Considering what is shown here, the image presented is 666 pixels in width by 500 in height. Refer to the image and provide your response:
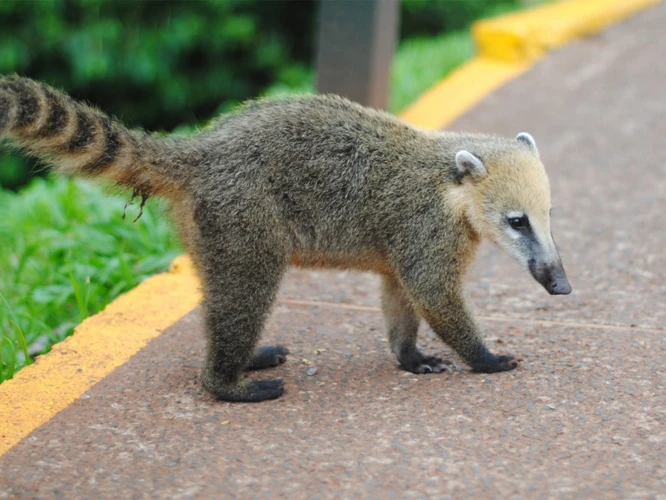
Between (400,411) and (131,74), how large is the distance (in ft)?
19.2

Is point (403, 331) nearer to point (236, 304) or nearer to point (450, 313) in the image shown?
point (450, 313)

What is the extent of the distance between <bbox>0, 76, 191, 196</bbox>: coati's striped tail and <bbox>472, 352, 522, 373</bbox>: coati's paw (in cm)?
139

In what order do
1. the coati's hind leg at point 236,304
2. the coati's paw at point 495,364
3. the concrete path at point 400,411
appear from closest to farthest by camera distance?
the concrete path at point 400,411
the coati's hind leg at point 236,304
the coati's paw at point 495,364

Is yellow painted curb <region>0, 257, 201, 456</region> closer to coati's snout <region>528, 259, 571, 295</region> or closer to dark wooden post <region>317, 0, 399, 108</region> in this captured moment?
coati's snout <region>528, 259, 571, 295</region>

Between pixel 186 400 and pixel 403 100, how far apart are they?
15.7ft

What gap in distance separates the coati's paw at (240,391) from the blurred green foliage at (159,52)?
4939 millimetres

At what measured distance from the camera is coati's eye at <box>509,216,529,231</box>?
3855 millimetres

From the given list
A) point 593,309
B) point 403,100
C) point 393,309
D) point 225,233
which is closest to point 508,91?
point 403,100

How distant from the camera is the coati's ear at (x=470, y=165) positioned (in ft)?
12.8

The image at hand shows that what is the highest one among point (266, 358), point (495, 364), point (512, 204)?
point (512, 204)

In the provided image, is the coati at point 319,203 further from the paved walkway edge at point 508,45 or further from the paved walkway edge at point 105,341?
the paved walkway edge at point 508,45

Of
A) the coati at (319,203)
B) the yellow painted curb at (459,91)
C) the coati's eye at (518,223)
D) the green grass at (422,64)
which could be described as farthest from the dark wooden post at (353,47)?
the coati's eye at (518,223)

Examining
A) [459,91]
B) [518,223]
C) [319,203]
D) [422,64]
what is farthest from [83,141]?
[422,64]

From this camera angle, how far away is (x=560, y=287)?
12.2 ft
